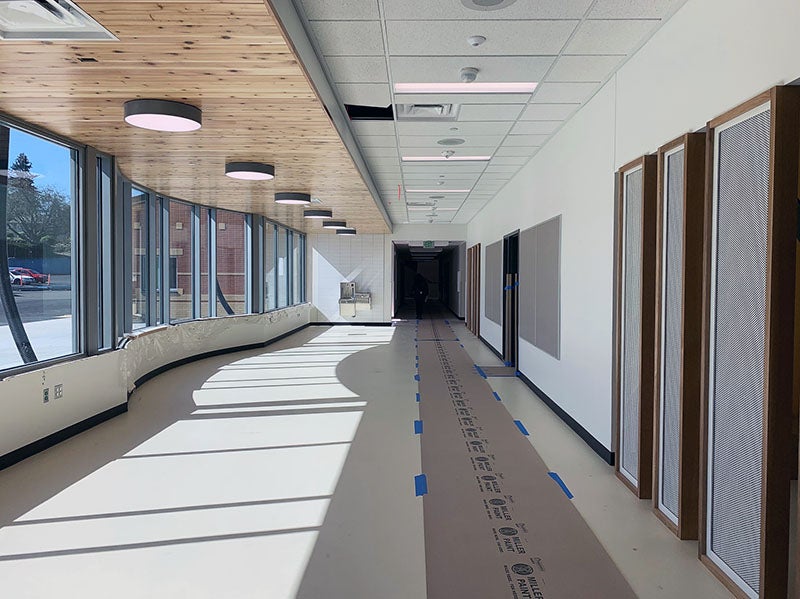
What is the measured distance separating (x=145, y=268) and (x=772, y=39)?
854cm

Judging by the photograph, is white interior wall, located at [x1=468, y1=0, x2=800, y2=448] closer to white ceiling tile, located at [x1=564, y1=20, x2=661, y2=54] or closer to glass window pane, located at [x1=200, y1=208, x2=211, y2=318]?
white ceiling tile, located at [x1=564, y1=20, x2=661, y2=54]

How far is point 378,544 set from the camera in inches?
135

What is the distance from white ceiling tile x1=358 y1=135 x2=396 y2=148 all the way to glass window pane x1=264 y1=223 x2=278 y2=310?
6649 mm

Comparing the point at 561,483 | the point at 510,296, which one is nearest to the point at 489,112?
the point at 561,483

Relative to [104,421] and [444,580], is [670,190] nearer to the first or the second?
[444,580]

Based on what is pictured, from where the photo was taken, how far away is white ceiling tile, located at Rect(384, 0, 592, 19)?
11.7 ft

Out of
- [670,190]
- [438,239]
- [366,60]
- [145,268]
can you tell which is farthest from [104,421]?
[438,239]

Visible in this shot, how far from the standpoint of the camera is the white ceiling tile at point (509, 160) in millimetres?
8117

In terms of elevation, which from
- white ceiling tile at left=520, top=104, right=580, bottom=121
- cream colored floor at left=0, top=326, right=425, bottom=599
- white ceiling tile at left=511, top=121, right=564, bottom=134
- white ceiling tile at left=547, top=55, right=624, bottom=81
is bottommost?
cream colored floor at left=0, top=326, right=425, bottom=599

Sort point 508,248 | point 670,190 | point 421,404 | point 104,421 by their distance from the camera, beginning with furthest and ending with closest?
point 508,248 → point 421,404 → point 104,421 → point 670,190

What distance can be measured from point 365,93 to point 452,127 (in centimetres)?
144

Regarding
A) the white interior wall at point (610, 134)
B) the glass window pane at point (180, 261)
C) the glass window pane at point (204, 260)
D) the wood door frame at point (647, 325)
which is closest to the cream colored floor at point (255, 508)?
the wood door frame at point (647, 325)

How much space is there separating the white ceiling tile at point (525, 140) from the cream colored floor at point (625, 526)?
3.24 metres

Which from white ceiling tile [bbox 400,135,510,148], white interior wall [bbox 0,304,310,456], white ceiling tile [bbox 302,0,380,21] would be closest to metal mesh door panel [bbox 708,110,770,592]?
white ceiling tile [bbox 302,0,380,21]
